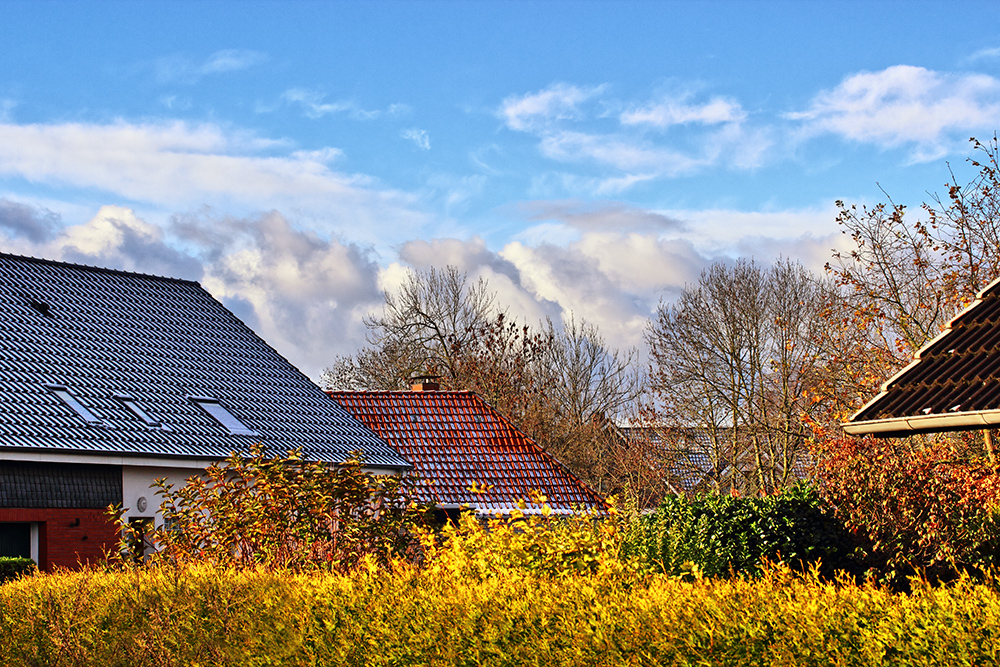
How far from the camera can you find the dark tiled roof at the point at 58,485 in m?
18.1

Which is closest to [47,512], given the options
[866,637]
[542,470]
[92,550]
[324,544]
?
[92,550]

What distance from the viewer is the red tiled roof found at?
2809 centimetres

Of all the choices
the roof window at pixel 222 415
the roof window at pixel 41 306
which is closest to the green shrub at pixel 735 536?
the roof window at pixel 222 415

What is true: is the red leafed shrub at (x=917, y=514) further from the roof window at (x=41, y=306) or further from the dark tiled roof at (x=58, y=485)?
the roof window at (x=41, y=306)

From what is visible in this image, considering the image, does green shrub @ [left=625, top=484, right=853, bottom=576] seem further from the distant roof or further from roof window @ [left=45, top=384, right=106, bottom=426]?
roof window @ [left=45, top=384, right=106, bottom=426]

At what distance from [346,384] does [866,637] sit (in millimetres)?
Answer: 41082

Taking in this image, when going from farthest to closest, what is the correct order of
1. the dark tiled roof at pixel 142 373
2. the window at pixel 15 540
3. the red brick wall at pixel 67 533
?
the dark tiled roof at pixel 142 373
the red brick wall at pixel 67 533
the window at pixel 15 540

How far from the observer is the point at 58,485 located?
18.8m

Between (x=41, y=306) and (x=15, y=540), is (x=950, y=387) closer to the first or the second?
(x=15, y=540)

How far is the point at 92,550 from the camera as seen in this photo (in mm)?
19172

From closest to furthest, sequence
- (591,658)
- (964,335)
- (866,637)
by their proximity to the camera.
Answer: (866,637) → (591,658) → (964,335)

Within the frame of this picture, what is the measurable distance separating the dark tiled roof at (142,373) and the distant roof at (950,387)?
14461 millimetres

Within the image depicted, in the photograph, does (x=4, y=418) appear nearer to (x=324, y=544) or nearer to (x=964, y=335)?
(x=324, y=544)

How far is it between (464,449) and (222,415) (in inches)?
308
